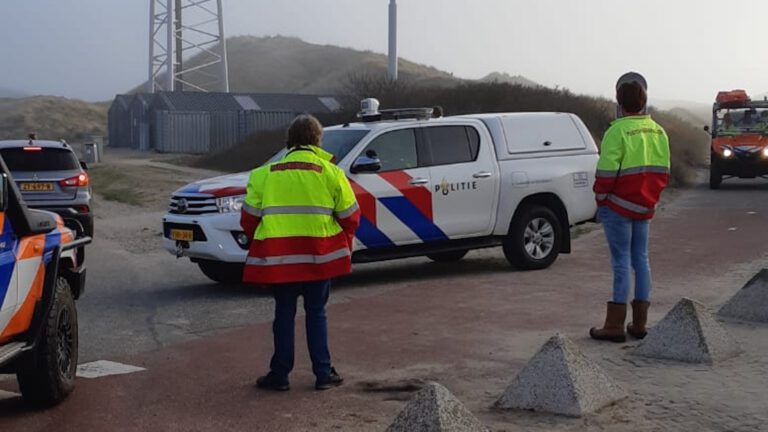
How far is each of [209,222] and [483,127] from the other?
150 inches

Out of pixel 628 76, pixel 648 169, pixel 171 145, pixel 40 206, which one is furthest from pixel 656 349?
pixel 171 145

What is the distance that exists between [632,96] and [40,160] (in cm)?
1153

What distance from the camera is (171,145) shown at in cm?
5562

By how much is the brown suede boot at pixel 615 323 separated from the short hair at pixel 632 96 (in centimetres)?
159

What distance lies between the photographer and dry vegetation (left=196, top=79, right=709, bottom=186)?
36347 mm

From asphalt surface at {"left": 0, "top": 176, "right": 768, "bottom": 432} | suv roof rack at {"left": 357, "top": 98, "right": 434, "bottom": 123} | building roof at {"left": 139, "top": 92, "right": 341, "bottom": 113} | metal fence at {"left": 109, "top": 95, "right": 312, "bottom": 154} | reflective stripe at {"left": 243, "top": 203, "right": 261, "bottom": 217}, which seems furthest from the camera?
building roof at {"left": 139, "top": 92, "right": 341, "bottom": 113}

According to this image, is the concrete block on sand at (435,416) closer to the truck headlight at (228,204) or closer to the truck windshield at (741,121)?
the truck headlight at (228,204)

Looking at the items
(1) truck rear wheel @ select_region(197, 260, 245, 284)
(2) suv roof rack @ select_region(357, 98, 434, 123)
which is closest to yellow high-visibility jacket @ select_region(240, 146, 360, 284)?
(1) truck rear wheel @ select_region(197, 260, 245, 284)

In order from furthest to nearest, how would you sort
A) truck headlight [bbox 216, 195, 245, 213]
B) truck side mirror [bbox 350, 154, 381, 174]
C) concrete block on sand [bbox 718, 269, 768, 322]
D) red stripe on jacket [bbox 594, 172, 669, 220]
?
1. truck side mirror [bbox 350, 154, 381, 174]
2. truck headlight [bbox 216, 195, 245, 213]
3. concrete block on sand [bbox 718, 269, 768, 322]
4. red stripe on jacket [bbox 594, 172, 669, 220]

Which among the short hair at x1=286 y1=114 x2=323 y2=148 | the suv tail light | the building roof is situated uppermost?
the building roof

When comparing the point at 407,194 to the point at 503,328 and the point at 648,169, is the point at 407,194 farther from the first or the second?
the point at 648,169

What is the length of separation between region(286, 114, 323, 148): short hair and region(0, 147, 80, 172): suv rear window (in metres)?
10.7

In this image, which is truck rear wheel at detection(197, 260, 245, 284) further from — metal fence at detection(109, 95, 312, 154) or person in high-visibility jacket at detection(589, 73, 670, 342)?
metal fence at detection(109, 95, 312, 154)

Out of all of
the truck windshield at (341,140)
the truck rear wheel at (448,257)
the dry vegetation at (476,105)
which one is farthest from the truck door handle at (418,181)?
the dry vegetation at (476,105)
